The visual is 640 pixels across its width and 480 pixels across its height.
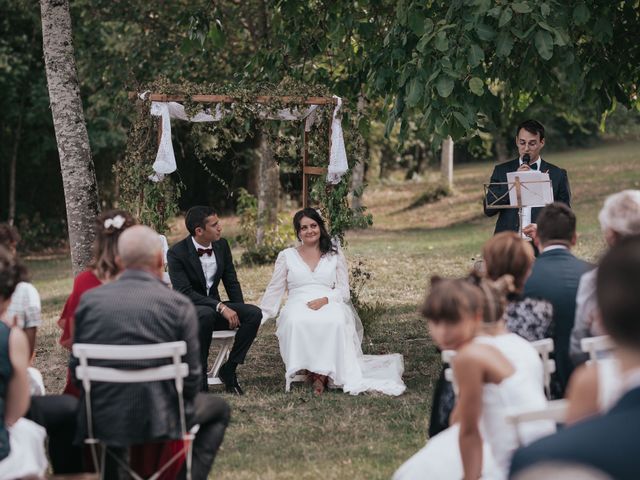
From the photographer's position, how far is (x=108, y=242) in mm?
5703

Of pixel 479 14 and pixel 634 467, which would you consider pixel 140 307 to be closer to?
pixel 634 467

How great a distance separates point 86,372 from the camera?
179 inches

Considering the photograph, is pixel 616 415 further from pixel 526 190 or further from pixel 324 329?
pixel 324 329

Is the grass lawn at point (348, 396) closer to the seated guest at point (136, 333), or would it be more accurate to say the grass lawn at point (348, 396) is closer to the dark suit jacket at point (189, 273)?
the dark suit jacket at point (189, 273)

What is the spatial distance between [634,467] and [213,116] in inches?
317

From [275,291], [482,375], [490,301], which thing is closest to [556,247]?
[490,301]

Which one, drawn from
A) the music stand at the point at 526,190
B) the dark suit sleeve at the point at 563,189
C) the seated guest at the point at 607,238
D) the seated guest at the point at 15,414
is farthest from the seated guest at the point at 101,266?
the dark suit sleeve at the point at 563,189

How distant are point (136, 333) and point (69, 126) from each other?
4821mm

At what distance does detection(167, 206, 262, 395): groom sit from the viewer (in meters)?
8.01

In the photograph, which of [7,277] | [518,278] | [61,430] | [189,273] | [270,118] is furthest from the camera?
[270,118]

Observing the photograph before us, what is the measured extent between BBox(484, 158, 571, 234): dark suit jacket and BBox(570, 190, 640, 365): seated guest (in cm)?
293

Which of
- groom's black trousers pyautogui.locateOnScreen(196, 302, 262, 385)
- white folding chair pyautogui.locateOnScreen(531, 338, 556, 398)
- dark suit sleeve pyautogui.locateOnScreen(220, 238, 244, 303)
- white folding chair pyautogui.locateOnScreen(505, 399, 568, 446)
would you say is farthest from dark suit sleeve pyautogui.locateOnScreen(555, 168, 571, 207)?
white folding chair pyautogui.locateOnScreen(505, 399, 568, 446)

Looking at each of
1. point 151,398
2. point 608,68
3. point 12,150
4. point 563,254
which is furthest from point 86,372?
point 12,150

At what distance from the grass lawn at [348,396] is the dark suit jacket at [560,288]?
1200 mm
